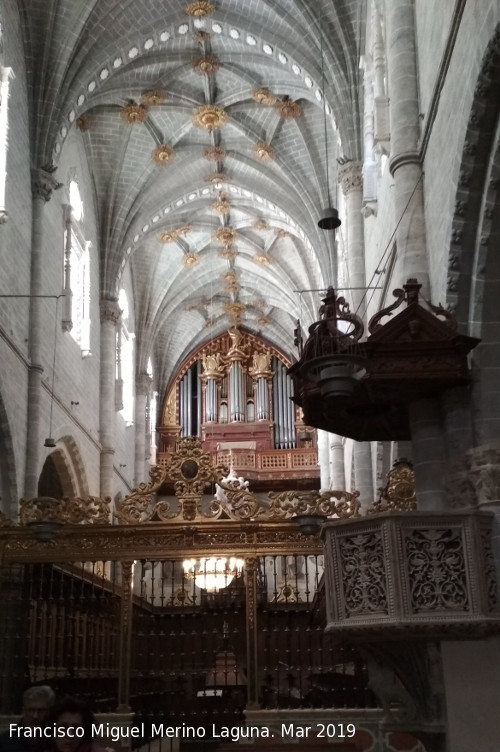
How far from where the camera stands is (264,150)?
75.5ft

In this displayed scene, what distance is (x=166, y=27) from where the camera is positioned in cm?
1931

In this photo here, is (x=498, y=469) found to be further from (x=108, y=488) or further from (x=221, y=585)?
(x=108, y=488)

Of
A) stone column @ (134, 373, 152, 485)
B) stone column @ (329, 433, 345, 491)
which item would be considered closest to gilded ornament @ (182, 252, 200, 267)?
stone column @ (134, 373, 152, 485)

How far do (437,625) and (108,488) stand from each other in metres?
17.4

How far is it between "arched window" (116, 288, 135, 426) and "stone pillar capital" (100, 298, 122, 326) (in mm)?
1880

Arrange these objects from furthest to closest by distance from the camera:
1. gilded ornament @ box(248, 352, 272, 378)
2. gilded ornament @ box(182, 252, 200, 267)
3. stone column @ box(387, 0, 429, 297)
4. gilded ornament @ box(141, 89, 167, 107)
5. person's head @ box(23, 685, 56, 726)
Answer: gilded ornament @ box(248, 352, 272, 378) < gilded ornament @ box(182, 252, 200, 267) < gilded ornament @ box(141, 89, 167, 107) < stone column @ box(387, 0, 429, 297) < person's head @ box(23, 685, 56, 726)

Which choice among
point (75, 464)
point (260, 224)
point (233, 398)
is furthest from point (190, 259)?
point (75, 464)

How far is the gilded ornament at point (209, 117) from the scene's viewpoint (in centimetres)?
2208

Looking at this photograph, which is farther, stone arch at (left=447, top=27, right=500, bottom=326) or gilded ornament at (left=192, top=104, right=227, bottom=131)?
gilded ornament at (left=192, top=104, right=227, bottom=131)

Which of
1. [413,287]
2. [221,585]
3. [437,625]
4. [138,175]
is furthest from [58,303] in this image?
[437,625]

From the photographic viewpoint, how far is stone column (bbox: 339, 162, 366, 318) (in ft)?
55.6

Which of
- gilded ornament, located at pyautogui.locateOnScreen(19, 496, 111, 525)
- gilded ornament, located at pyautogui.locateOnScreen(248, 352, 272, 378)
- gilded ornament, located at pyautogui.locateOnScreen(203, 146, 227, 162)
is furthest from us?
gilded ornament, located at pyautogui.locateOnScreen(248, 352, 272, 378)

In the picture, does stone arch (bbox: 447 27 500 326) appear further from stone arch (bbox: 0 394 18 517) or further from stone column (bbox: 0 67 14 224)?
stone arch (bbox: 0 394 18 517)

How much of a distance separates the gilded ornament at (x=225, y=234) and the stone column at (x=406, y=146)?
1691cm
